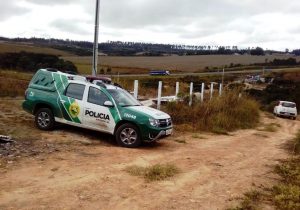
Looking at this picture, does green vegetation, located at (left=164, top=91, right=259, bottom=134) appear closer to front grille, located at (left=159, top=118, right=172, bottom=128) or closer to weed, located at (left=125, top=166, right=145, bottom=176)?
front grille, located at (left=159, top=118, right=172, bottom=128)

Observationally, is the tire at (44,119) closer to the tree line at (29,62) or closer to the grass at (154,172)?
the grass at (154,172)

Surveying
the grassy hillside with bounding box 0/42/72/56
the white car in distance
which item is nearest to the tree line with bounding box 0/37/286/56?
the grassy hillside with bounding box 0/42/72/56

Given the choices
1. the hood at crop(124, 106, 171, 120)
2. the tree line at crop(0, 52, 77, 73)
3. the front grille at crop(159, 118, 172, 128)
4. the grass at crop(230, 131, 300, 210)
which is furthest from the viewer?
the tree line at crop(0, 52, 77, 73)

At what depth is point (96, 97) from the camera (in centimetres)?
1320

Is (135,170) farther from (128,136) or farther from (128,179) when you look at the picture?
(128,136)

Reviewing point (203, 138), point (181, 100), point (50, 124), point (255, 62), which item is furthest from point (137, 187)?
point (255, 62)

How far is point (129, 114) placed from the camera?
41.5ft

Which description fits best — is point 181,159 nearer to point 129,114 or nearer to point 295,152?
point 129,114

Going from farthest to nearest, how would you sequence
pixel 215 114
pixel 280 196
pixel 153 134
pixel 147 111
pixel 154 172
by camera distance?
pixel 215 114 < pixel 147 111 < pixel 153 134 < pixel 154 172 < pixel 280 196

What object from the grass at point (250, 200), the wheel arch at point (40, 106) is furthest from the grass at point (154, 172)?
the wheel arch at point (40, 106)

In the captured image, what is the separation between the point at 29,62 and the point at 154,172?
46056 mm

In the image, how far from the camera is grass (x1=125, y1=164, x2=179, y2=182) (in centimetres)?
896

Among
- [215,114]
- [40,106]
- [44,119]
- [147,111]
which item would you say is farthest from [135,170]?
[215,114]

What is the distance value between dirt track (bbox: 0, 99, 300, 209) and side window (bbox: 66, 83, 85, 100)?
3.49ft
